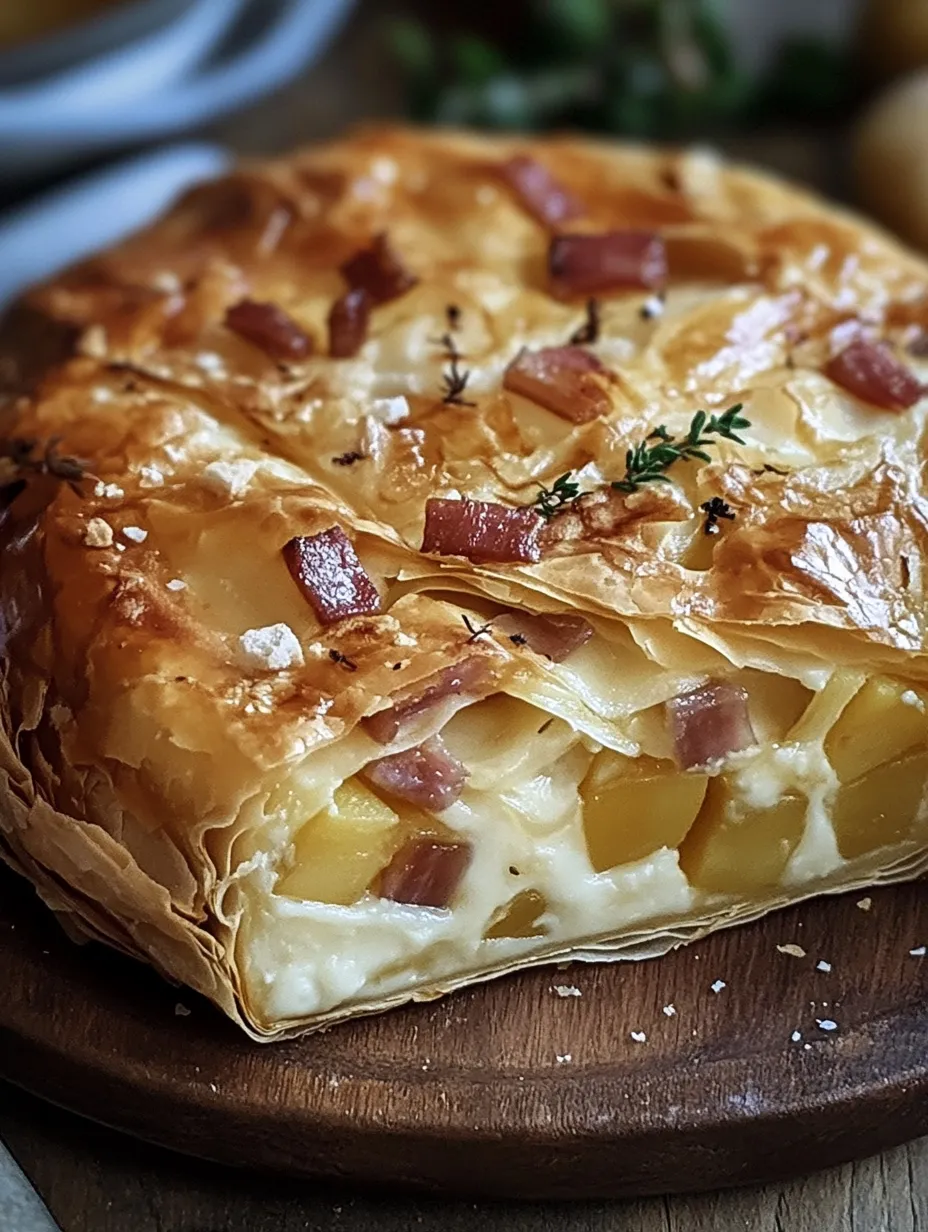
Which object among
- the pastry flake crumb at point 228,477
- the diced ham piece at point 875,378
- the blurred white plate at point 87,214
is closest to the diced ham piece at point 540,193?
the diced ham piece at point 875,378

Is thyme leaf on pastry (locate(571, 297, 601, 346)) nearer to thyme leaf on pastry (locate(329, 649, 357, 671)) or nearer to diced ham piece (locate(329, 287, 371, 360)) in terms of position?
diced ham piece (locate(329, 287, 371, 360))

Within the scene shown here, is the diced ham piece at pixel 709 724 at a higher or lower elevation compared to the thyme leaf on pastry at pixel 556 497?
lower

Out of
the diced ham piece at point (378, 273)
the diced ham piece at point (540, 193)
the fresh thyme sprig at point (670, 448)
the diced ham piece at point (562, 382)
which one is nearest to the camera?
the fresh thyme sprig at point (670, 448)

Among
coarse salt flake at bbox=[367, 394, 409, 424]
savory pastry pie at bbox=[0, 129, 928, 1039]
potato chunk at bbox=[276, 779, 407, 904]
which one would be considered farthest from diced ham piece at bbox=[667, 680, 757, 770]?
coarse salt flake at bbox=[367, 394, 409, 424]

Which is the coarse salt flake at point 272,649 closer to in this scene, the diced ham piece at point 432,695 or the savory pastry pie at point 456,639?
the savory pastry pie at point 456,639

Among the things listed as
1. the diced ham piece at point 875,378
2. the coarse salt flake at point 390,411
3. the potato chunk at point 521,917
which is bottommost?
the potato chunk at point 521,917
